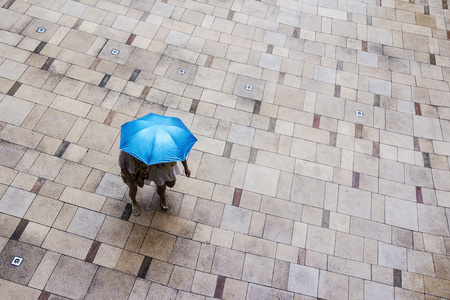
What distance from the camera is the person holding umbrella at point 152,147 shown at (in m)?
5.50

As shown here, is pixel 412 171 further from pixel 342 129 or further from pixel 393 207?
pixel 342 129

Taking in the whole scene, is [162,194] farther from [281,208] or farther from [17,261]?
[17,261]

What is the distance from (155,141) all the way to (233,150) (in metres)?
3.17

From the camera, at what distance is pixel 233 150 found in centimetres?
845

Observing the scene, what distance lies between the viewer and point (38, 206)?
729 cm

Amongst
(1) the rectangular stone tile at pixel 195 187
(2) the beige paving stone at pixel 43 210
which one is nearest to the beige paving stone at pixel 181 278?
(1) the rectangular stone tile at pixel 195 187

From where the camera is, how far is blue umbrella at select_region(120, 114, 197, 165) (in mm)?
5488

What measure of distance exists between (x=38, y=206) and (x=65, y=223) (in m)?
0.69

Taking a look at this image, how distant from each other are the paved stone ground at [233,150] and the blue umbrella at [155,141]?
229 cm

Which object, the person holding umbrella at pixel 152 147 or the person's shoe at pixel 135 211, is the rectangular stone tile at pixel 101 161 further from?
the person holding umbrella at pixel 152 147

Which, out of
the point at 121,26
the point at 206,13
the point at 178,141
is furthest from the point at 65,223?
the point at 206,13

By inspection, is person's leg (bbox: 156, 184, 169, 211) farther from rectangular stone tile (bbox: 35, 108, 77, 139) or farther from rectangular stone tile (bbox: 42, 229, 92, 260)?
rectangular stone tile (bbox: 35, 108, 77, 139)

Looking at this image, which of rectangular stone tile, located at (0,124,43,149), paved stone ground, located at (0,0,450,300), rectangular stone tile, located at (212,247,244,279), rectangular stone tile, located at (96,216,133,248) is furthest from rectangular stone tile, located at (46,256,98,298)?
rectangular stone tile, located at (0,124,43,149)

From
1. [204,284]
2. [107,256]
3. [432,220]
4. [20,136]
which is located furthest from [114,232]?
[432,220]
